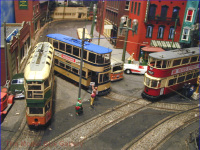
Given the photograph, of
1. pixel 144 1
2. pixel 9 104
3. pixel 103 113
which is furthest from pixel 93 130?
pixel 144 1

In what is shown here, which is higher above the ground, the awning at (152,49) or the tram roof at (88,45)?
the tram roof at (88,45)

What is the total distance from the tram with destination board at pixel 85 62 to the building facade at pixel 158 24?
11.6 metres

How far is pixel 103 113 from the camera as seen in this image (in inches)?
712

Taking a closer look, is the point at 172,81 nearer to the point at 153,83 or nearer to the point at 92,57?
the point at 153,83

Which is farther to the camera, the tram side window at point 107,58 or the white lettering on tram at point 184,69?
the white lettering on tram at point 184,69

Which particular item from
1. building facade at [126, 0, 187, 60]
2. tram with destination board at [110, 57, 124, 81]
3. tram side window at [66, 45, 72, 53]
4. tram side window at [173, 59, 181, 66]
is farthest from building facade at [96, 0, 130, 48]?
tram side window at [173, 59, 181, 66]

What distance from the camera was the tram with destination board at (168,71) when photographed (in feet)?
63.7

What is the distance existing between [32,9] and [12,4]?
3.74m

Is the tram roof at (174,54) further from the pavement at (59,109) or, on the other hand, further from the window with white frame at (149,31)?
the window with white frame at (149,31)

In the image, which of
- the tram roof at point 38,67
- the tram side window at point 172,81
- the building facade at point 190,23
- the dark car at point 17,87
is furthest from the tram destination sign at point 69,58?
the building facade at point 190,23

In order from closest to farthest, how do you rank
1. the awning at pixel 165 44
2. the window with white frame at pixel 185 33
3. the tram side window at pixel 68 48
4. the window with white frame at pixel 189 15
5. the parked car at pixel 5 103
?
the parked car at pixel 5 103, the tram side window at pixel 68 48, the window with white frame at pixel 189 15, the awning at pixel 165 44, the window with white frame at pixel 185 33

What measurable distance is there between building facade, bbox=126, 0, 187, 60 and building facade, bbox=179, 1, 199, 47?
57cm

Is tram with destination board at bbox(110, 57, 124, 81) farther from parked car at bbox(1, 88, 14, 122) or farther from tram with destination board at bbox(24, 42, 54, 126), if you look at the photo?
parked car at bbox(1, 88, 14, 122)

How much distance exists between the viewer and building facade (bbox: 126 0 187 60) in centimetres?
3127
